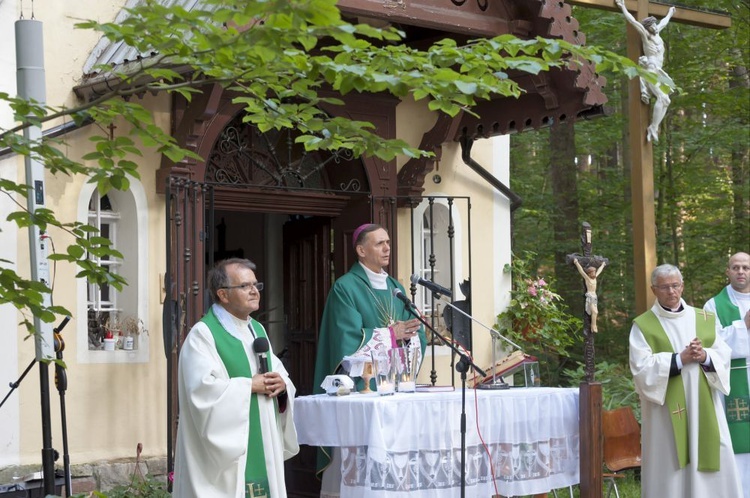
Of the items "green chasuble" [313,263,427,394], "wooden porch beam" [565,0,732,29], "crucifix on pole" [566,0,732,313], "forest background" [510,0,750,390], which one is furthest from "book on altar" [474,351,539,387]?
"forest background" [510,0,750,390]

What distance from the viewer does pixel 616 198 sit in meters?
20.7

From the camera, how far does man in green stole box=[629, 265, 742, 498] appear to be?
27.3 ft

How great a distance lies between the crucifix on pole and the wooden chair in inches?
63.1

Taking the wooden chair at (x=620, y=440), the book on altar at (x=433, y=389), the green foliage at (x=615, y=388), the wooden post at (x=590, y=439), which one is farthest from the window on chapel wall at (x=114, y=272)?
the green foliage at (x=615, y=388)

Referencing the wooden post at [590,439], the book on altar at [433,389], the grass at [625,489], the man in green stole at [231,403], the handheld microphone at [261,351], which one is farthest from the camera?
the grass at [625,489]

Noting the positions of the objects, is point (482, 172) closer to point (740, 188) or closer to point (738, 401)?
point (738, 401)

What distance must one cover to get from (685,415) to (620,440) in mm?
868

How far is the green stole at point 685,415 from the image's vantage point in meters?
8.33

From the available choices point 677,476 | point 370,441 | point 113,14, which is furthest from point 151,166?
point 677,476

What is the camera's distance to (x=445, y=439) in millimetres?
7543

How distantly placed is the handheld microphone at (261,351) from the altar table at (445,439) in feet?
3.23

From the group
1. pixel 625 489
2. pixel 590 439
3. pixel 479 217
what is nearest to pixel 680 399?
pixel 590 439

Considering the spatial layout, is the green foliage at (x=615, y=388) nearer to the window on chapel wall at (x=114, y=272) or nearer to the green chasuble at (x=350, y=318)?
the green chasuble at (x=350, y=318)

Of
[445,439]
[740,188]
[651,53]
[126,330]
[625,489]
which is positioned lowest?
[625,489]
